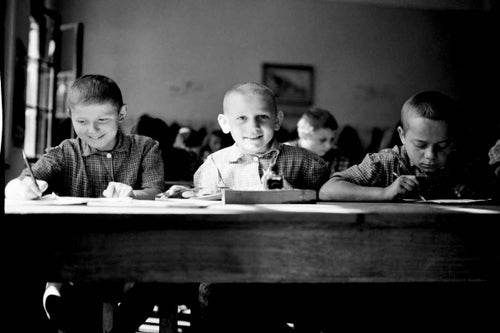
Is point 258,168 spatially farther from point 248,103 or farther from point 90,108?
point 90,108

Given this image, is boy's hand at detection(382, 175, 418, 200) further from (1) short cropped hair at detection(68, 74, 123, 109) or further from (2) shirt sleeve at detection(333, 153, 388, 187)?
(1) short cropped hair at detection(68, 74, 123, 109)

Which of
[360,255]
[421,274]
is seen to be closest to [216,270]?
[360,255]

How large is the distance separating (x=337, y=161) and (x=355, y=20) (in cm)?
441

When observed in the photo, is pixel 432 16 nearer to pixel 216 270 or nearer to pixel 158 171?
pixel 158 171

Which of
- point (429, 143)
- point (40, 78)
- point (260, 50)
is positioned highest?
point (260, 50)

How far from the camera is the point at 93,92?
1888 millimetres

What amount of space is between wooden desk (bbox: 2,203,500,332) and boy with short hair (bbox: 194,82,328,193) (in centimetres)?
101

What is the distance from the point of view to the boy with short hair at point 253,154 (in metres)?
2.04

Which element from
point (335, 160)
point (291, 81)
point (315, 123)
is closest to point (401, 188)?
point (335, 160)

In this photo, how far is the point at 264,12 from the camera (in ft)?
24.9

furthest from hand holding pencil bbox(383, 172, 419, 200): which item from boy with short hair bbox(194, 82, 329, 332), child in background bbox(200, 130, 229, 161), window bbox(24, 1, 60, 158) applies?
window bbox(24, 1, 60, 158)

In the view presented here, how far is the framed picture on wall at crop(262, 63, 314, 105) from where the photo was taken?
7.53m

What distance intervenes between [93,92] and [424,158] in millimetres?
1156

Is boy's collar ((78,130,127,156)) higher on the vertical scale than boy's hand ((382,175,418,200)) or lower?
higher
